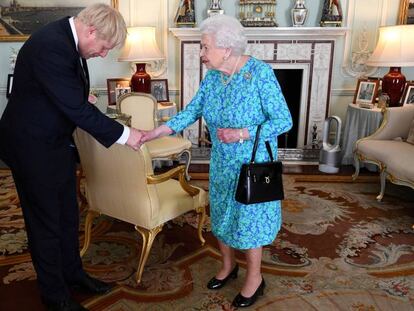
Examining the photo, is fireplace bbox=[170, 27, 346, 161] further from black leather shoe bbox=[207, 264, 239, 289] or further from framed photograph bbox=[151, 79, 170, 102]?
black leather shoe bbox=[207, 264, 239, 289]

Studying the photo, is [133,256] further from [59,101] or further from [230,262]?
[59,101]

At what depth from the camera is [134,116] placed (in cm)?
401

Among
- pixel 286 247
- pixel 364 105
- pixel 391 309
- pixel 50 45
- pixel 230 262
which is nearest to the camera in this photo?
pixel 50 45

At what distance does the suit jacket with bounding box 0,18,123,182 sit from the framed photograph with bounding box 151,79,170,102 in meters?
3.03

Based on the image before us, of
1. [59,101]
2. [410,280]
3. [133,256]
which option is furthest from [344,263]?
[59,101]

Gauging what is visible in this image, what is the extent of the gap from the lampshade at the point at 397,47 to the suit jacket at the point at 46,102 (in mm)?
3260

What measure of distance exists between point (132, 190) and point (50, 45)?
0.88 metres

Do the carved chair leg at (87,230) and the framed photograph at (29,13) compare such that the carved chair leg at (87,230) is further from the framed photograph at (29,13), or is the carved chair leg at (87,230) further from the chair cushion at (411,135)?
the framed photograph at (29,13)

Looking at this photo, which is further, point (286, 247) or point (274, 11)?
point (274, 11)

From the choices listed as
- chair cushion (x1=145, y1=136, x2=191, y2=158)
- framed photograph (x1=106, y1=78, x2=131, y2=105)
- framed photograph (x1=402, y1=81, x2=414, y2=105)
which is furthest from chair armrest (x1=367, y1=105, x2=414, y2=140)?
framed photograph (x1=106, y1=78, x2=131, y2=105)

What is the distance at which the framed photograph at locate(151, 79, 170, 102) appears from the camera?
4847mm

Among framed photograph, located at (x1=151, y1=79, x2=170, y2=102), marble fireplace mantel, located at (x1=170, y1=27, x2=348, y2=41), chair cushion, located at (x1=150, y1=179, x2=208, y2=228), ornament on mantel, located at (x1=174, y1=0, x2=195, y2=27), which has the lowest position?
chair cushion, located at (x1=150, y1=179, x2=208, y2=228)

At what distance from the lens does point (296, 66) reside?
4.86 metres

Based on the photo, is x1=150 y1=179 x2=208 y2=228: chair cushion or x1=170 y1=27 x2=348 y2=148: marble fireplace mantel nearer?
x1=150 y1=179 x2=208 y2=228: chair cushion
